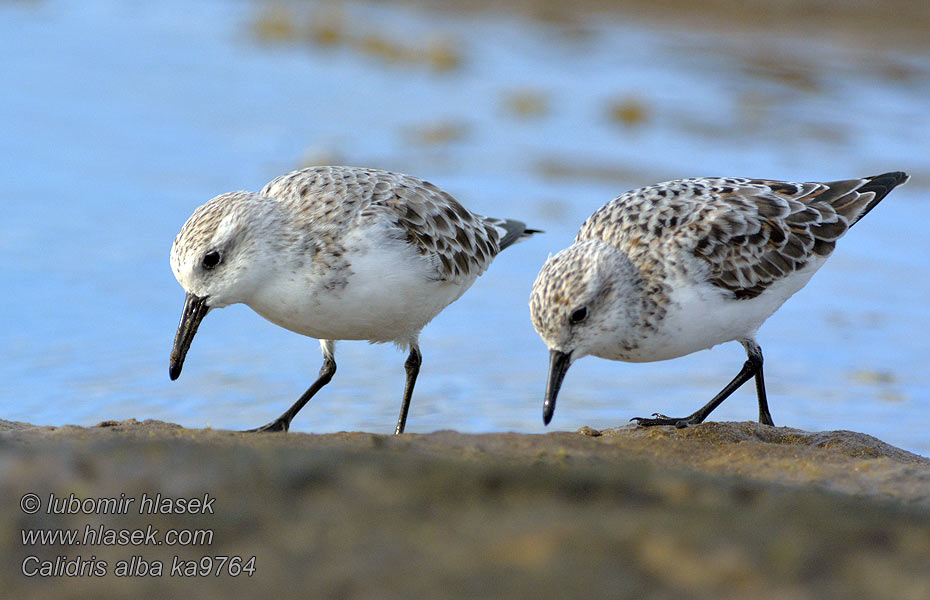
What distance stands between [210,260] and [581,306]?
5.90 feet

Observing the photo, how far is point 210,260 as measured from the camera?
5691 millimetres

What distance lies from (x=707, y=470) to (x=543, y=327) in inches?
45.4

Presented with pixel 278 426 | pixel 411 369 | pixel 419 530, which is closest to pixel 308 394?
pixel 278 426

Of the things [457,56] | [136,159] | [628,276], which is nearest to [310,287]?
[628,276]

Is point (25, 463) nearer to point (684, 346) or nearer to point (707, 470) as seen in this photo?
point (707, 470)

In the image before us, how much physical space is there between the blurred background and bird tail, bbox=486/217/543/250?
0.92m

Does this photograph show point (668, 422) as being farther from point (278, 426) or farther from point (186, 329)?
point (186, 329)

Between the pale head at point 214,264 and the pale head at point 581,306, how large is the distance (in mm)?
1388

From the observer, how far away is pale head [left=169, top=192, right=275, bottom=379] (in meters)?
5.69

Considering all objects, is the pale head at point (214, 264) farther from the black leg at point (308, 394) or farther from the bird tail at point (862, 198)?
the bird tail at point (862, 198)

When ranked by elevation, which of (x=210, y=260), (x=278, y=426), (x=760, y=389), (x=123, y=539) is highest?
(x=123, y=539)

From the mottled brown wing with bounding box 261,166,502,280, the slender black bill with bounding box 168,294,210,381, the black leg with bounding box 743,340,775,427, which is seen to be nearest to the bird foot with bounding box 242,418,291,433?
the slender black bill with bounding box 168,294,210,381

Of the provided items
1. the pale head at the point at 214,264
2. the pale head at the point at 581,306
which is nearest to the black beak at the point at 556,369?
the pale head at the point at 581,306

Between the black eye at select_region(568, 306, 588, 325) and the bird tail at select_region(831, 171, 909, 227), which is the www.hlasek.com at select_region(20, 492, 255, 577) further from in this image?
the bird tail at select_region(831, 171, 909, 227)
